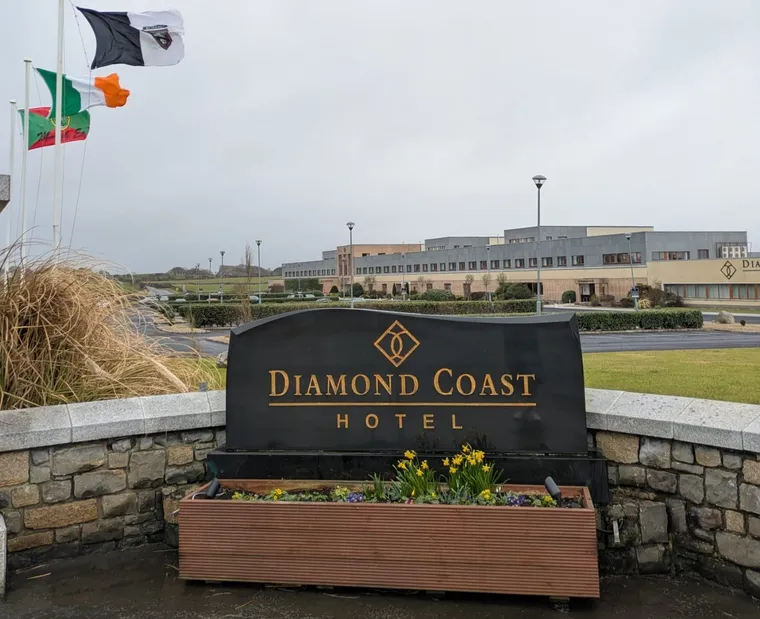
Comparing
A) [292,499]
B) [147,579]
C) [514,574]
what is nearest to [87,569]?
[147,579]

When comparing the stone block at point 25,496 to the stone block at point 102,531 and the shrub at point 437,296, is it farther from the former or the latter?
the shrub at point 437,296

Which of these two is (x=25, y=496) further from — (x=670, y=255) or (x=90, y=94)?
(x=670, y=255)

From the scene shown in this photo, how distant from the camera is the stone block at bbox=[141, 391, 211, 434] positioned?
456cm

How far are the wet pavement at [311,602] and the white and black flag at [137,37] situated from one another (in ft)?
30.6

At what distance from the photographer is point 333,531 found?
382 centimetres

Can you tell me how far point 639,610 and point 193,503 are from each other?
2.67 metres

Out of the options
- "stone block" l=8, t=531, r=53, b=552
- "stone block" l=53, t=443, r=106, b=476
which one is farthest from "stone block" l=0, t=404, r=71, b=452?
"stone block" l=8, t=531, r=53, b=552

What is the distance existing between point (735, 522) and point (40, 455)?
4.42 meters

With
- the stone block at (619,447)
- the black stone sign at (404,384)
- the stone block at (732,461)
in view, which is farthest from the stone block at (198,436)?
the stone block at (732,461)

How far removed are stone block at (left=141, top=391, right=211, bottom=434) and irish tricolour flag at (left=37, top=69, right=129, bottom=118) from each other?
377 inches

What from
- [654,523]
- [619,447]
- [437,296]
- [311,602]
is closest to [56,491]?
[311,602]

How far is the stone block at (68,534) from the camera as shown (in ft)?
14.3

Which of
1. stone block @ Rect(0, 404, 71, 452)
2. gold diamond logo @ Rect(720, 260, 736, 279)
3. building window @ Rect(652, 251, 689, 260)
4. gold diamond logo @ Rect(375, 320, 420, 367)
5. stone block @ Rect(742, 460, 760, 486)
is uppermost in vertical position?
building window @ Rect(652, 251, 689, 260)

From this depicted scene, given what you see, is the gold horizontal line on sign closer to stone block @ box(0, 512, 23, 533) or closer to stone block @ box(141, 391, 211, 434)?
stone block @ box(141, 391, 211, 434)
